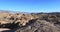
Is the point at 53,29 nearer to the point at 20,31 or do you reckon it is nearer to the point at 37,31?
the point at 37,31

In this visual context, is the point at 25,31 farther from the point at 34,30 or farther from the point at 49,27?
the point at 49,27

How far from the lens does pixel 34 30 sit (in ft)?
21.9

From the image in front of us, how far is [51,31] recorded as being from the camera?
6379 mm

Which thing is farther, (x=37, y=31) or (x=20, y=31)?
(x=20, y=31)

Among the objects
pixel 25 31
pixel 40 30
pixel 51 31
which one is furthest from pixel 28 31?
pixel 51 31

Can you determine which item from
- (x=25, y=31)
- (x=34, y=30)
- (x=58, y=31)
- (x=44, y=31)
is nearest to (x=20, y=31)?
(x=25, y=31)

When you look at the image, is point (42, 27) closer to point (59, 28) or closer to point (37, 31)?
point (37, 31)

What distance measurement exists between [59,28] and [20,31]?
1844 mm

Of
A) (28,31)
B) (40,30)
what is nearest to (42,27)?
(40,30)

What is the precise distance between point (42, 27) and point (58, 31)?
0.76 metres

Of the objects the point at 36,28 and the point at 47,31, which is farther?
the point at 36,28

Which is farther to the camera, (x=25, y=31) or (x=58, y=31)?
(x=25, y=31)

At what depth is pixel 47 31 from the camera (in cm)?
633

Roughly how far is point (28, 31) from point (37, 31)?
48 centimetres
